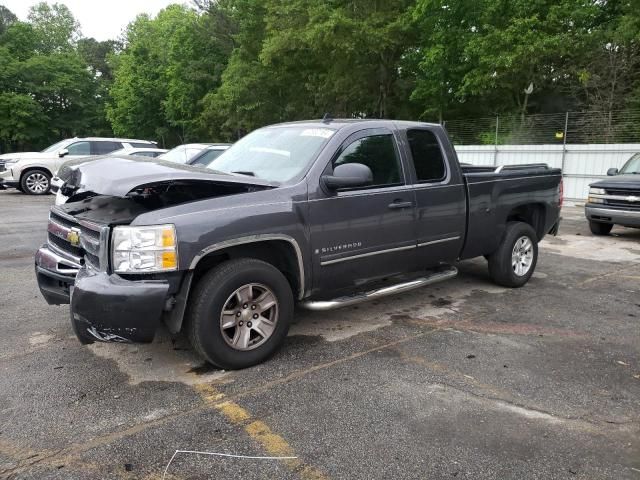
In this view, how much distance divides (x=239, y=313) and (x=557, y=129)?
16703 mm

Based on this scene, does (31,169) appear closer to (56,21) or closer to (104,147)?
(104,147)

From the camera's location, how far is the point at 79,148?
16.4 metres

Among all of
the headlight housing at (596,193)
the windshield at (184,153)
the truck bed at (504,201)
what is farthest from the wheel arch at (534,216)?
the windshield at (184,153)

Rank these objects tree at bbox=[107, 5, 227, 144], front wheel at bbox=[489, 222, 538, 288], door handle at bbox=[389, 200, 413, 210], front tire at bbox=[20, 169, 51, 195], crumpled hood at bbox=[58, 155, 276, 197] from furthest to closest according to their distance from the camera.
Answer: tree at bbox=[107, 5, 227, 144], front tire at bbox=[20, 169, 51, 195], front wheel at bbox=[489, 222, 538, 288], door handle at bbox=[389, 200, 413, 210], crumpled hood at bbox=[58, 155, 276, 197]

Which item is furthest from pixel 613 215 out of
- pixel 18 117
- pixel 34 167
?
pixel 18 117

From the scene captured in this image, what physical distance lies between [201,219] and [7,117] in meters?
40.3

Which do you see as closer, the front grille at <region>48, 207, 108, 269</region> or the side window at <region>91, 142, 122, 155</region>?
the front grille at <region>48, 207, 108, 269</region>

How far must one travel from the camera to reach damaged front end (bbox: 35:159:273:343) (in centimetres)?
333

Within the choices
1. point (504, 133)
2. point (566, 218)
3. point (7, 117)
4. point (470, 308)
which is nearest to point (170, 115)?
point (7, 117)

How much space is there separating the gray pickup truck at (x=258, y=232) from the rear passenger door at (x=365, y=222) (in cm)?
1

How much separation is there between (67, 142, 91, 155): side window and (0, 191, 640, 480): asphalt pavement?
1232cm

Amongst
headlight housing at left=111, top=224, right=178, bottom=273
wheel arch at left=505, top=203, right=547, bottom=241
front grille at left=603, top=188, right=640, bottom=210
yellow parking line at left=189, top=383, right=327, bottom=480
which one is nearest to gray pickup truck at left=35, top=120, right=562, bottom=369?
headlight housing at left=111, top=224, right=178, bottom=273

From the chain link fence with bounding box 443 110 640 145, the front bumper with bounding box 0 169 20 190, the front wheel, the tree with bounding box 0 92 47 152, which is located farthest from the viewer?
the tree with bounding box 0 92 47 152

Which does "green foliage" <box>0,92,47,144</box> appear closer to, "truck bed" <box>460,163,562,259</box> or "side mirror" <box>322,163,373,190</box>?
"truck bed" <box>460,163,562,259</box>
